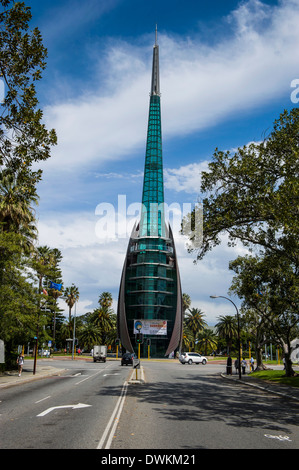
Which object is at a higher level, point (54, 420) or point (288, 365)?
point (54, 420)

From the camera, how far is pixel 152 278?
3396 inches

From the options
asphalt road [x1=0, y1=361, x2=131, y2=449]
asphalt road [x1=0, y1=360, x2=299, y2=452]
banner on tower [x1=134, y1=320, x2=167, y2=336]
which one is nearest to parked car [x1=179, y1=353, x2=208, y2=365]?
banner on tower [x1=134, y1=320, x2=167, y2=336]

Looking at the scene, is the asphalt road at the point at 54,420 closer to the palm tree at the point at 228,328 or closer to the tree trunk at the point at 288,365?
the tree trunk at the point at 288,365

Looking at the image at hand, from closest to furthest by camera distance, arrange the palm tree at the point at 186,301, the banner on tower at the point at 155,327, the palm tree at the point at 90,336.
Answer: the banner on tower at the point at 155,327 < the palm tree at the point at 90,336 < the palm tree at the point at 186,301

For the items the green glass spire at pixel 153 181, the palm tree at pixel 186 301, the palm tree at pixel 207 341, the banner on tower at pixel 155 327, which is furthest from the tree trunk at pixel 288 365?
the palm tree at pixel 186 301

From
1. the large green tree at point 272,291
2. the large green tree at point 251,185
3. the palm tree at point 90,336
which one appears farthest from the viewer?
the palm tree at point 90,336

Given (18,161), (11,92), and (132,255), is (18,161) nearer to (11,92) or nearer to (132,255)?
(11,92)

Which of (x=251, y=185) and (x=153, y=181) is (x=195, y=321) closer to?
(x=153, y=181)

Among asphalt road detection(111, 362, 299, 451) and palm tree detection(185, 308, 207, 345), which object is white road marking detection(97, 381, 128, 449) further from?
palm tree detection(185, 308, 207, 345)

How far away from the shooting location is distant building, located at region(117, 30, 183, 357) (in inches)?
3305

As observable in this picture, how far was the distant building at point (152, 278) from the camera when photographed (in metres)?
83.9

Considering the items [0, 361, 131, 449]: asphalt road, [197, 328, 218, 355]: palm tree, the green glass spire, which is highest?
the green glass spire

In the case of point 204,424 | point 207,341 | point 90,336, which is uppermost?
point 204,424

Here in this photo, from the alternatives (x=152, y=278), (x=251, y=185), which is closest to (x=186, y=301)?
(x=152, y=278)
